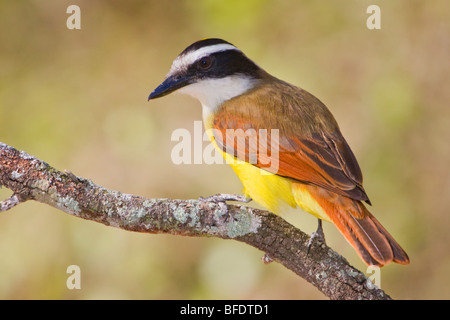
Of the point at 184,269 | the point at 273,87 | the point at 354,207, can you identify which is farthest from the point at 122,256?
the point at 354,207

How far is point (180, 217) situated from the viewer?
2936mm

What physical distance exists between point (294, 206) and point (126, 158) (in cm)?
270

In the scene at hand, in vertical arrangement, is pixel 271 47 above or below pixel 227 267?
above

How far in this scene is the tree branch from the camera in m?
2.85

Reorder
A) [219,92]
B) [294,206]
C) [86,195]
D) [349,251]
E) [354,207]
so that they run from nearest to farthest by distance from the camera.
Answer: [86,195] → [354,207] → [294,206] → [219,92] → [349,251]

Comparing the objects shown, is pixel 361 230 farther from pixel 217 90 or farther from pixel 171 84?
pixel 171 84

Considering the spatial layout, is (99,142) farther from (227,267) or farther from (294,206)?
(294,206)

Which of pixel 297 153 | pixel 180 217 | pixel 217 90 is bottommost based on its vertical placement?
pixel 180 217

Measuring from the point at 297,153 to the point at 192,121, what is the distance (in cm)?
270

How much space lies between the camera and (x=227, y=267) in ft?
17.4

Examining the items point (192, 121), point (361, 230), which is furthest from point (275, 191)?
A: point (192, 121)

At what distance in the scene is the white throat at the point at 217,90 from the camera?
12.0 ft

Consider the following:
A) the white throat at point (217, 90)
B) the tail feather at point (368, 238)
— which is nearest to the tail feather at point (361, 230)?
the tail feather at point (368, 238)

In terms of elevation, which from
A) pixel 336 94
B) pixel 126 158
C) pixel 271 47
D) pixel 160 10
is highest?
pixel 160 10
